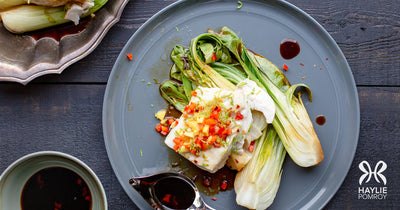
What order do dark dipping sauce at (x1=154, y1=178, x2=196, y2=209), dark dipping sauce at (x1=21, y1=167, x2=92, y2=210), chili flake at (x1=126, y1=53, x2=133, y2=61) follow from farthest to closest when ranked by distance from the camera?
chili flake at (x1=126, y1=53, x2=133, y2=61) < dark dipping sauce at (x1=154, y1=178, x2=196, y2=209) < dark dipping sauce at (x1=21, y1=167, x2=92, y2=210)

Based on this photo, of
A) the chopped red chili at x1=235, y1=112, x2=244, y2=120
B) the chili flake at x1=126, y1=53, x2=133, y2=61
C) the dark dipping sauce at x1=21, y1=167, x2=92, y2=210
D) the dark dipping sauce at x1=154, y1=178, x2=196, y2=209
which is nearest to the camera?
the dark dipping sauce at x1=21, y1=167, x2=92, y2=210

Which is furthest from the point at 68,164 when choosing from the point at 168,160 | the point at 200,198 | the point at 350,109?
the point at 350,109

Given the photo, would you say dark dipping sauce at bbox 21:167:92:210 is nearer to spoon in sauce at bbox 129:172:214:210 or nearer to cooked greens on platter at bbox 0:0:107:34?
spoon in sauce at bbox 129:172:214:210

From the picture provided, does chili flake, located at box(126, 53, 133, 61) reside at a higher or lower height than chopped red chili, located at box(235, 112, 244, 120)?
higher

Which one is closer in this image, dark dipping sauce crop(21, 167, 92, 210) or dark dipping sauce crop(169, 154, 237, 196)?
dark dipping sauce crop(21, 167, 92, 210)

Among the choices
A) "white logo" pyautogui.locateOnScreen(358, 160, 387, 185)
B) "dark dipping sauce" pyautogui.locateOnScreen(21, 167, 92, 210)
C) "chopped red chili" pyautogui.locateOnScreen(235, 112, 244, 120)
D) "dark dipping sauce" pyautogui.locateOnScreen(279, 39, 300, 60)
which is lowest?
"dark dipping sauce" pyautogui.locateOnScreen(21, 167, 92, 210)

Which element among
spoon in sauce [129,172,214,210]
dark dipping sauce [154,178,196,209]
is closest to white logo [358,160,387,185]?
spoon in sauce [129,172,214,210]

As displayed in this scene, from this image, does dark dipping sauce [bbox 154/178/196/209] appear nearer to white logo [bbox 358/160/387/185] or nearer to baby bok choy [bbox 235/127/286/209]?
baby bok choy [bbox 235/127/286/209]
